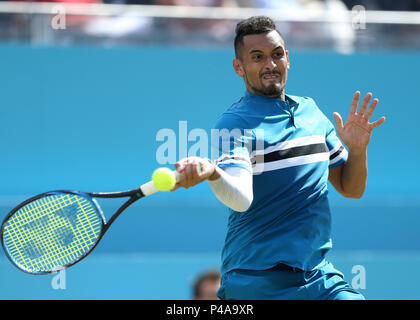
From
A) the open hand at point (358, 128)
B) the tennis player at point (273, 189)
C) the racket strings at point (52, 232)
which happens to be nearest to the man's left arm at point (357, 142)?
the open hand at point (358, 128)

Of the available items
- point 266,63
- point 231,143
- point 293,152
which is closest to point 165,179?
point 231,143

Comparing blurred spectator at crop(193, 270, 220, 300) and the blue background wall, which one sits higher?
the blue background wall

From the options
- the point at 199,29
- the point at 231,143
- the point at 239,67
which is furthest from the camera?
the point at 199,29

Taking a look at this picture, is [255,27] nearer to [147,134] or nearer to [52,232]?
[52,232]

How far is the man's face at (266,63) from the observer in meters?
2.91

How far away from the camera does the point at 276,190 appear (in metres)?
2.81

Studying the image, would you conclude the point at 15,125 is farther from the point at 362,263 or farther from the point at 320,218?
the point at 320,218

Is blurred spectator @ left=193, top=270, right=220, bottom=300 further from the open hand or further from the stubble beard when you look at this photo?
the stubble beard

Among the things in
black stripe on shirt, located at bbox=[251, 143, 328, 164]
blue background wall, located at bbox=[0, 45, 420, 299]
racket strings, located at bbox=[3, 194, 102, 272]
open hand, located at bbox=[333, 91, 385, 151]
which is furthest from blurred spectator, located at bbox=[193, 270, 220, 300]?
black stripe on shirt, located at bbox=[251, 143, 328, 164]

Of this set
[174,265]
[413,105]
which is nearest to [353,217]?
[413,105]

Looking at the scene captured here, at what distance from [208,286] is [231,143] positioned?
5.70ft

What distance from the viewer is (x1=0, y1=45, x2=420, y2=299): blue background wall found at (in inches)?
210

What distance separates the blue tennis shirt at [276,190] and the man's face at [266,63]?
5cm

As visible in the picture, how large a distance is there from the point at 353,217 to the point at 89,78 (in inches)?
82.9
